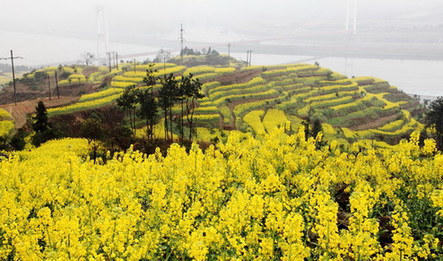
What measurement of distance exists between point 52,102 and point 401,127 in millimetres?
60278

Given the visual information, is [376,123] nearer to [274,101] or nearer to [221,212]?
[274,101]

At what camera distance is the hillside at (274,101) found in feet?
193

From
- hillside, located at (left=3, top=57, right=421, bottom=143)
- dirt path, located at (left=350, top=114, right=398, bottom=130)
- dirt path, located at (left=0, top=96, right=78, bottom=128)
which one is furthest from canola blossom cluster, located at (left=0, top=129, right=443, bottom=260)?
dirt path, located at (left=350, top=114, right=398, bottom=130)

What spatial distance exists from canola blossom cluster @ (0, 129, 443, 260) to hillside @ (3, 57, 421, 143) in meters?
31.4

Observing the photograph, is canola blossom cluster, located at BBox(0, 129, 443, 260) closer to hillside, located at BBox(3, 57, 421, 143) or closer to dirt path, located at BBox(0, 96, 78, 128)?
dirt path, located at BBox(0, 96, 78, 128)

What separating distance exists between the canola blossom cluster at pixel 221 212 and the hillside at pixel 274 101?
3144 cm

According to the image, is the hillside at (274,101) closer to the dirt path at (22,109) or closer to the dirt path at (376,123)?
the dirt path at (376,123)

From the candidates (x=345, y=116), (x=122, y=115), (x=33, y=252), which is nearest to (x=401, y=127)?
(x=345, y=116)

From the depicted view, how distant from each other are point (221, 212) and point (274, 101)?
196ft

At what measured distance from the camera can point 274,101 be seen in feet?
227

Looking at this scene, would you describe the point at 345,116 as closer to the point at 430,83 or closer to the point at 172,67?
the point at 172,67

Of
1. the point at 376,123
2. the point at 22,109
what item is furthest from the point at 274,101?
the point at 22,109

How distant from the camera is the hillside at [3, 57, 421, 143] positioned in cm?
5878

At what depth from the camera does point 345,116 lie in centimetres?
6975
